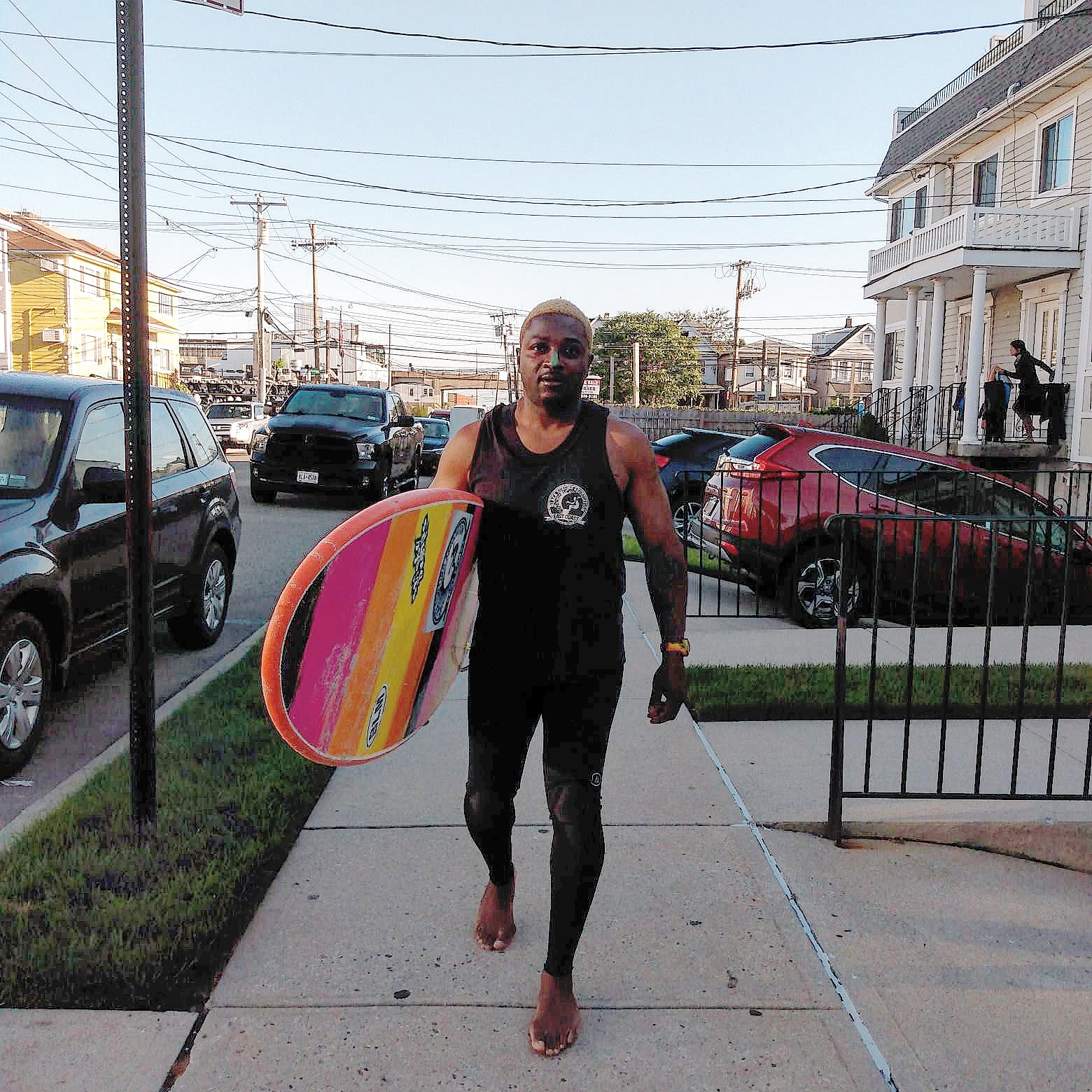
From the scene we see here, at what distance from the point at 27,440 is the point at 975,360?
59.0ft

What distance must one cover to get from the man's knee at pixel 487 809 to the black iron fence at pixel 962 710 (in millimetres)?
1453

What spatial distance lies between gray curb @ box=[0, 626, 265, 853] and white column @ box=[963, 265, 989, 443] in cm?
1601

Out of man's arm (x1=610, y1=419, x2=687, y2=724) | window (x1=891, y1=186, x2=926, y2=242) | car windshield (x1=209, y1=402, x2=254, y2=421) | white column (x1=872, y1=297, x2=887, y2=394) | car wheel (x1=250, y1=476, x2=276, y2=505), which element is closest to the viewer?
man's arm (x1=610, y1=419, x2=687, y2=724)

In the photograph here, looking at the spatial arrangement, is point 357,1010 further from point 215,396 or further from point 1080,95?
point 215,396

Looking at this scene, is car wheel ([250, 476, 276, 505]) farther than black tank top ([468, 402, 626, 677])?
Yes

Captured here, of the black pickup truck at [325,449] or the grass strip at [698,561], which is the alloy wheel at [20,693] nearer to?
the grass strip at [698,561]

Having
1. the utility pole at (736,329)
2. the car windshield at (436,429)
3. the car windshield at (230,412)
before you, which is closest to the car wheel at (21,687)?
the car windshield at (436,429)

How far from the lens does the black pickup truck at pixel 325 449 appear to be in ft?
55.5

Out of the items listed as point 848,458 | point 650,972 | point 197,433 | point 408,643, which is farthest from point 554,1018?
point 848,458

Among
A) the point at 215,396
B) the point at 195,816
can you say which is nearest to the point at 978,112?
the point at 195,816

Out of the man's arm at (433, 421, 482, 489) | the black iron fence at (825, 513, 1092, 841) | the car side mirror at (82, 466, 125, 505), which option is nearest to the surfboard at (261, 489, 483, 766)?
the man's arm at (433, 421, 482, 489)

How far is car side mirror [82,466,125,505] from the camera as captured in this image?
545cm

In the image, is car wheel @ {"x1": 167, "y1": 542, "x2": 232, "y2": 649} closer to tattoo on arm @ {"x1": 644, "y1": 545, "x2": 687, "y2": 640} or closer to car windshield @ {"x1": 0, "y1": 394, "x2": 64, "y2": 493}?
car windshield @ {"x1": 0, "y1": 394, "x2": 64, "y2": 493}

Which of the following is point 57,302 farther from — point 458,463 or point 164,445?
point 458,463
